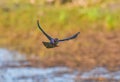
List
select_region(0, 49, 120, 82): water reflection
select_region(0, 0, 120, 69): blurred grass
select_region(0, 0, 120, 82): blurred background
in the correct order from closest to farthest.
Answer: select_region(0, 49, 120, 82): water reflection < select_region(0, 0, 120, 82): blurred background < select_region(0, 0, 120, 69): blurred grass

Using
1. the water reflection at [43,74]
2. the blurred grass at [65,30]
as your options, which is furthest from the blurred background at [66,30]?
the water reflection at [43,74]

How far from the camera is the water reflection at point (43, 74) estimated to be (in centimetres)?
1033

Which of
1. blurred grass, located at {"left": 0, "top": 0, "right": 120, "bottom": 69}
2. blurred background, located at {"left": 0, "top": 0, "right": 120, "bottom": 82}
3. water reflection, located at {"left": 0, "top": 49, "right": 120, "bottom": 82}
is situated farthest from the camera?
blurred grass, located at {"left": 0, "top": 0, "right": 120, "bottom": 69}

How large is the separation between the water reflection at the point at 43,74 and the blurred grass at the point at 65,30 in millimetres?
383

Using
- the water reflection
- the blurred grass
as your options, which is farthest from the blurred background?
the water reflection

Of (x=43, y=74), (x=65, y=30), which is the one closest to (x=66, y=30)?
(x=65, y=30)

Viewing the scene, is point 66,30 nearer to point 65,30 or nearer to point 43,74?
point 65,30

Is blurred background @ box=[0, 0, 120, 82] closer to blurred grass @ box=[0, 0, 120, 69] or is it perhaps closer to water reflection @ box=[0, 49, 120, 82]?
blurred grass @ box=[0, 0, 120, 69]

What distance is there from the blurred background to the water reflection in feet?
0.79

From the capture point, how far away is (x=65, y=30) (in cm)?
1455

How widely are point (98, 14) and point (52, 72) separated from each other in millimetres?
5266

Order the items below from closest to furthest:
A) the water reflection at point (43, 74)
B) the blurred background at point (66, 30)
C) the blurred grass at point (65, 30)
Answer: the water reflection at point (43, 74), the blurred background at point (66, 30), the blurred grass at point (65, 30)

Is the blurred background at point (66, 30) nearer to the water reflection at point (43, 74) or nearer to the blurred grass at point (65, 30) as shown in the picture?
the blurred grass at point (65, 30)

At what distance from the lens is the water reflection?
1033 centimetres
